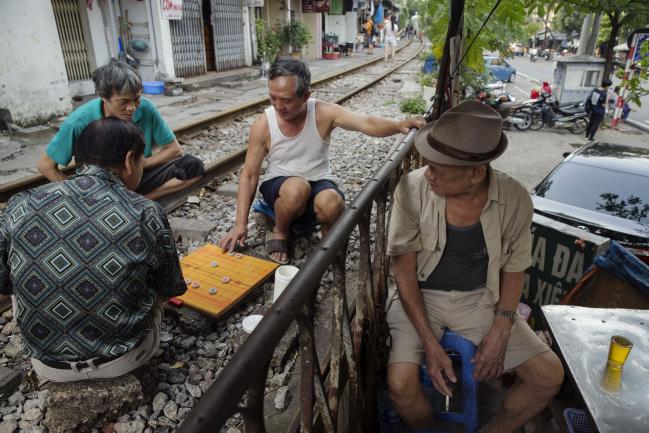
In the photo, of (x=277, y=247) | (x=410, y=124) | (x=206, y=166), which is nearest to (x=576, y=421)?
(x=410, y=124)

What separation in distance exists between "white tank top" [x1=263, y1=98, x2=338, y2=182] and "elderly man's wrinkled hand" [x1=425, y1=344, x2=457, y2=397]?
1.91m

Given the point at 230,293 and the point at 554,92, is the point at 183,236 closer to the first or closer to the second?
the point at 230,293

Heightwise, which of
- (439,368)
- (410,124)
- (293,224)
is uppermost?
(410,124)

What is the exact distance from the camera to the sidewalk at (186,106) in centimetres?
618

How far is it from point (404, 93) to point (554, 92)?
15.9 ft

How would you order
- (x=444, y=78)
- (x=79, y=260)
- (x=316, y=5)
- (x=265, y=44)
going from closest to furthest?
(x=79, y=260) → (x=444, y=78) → (x=265, y=44) → (x=316, y=5)

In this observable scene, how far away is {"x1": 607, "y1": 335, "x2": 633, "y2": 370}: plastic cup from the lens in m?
1.92

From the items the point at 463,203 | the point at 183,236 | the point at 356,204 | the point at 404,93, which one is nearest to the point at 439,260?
the point at 463,203

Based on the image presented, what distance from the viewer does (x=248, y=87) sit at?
1395cm

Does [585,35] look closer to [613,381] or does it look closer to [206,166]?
[206,166]

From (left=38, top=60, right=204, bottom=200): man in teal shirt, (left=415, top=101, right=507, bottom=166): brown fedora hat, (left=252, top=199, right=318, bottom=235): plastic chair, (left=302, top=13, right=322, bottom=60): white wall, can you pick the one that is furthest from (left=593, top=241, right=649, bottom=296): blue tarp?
(left=302, top=13, right=322, bottom=60): white wall

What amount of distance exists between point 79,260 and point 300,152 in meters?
2.04

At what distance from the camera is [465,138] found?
6.49 feet

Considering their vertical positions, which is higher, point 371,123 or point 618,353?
point 371,123
